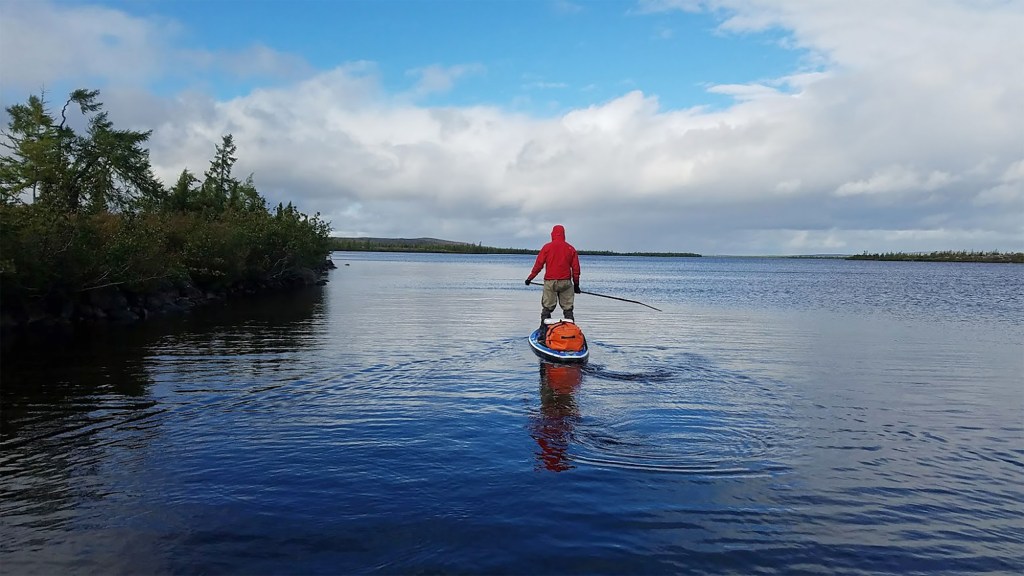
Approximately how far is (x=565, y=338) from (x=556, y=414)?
17.6 feet

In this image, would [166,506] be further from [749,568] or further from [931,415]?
[931,415]

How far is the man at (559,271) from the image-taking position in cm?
→ 1806

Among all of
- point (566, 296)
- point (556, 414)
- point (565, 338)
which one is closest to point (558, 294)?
point (566, 296)

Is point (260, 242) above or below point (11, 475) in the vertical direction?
above

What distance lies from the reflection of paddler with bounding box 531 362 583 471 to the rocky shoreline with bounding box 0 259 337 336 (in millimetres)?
20229

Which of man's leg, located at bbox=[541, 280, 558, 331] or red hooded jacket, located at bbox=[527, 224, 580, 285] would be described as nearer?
red hooded jacket, located at bbox=[527, 224, 580, 285]

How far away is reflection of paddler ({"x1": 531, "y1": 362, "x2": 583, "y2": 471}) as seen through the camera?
9578mm

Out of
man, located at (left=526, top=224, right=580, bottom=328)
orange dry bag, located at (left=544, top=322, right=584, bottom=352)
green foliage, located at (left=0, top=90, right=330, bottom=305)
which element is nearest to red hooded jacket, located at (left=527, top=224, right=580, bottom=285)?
man, located at (left=526, top=224, right=580, bottom=328)

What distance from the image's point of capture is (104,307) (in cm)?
2798

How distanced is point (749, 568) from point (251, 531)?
518 cm

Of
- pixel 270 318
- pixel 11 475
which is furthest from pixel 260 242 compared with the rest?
pixel 11 475

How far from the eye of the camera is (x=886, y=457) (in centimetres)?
978

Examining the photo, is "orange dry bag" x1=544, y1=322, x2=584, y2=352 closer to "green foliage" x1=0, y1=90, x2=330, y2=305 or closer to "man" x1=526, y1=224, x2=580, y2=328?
"man" x1=526, y1=224, x2=580, y2=328

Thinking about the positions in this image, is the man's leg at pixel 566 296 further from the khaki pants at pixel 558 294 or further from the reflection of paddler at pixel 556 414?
the reflection of paddler at pixel 556 414
